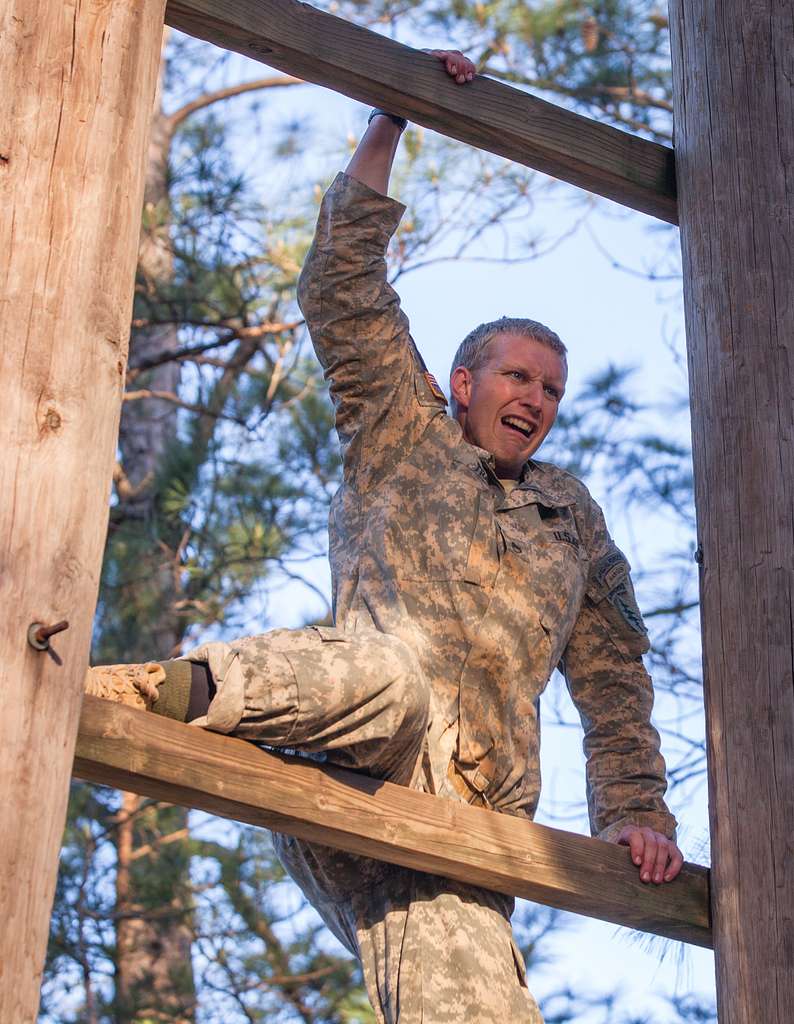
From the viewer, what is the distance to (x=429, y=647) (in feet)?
11.0

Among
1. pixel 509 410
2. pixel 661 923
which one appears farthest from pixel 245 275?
pixel 661 923

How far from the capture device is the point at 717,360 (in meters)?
3.45

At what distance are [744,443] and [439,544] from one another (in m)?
0.61

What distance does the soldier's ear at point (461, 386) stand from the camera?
12.6 ft

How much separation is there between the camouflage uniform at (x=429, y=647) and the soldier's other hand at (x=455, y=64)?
27cm

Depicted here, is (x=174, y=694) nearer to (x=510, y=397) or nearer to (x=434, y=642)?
(x=434, y=642)

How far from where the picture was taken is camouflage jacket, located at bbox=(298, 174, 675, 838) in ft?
11.1

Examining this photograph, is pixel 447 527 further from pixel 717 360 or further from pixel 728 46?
pixel 728 46

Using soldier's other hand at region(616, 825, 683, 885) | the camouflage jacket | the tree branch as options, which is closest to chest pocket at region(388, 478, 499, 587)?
the camouflage jacket

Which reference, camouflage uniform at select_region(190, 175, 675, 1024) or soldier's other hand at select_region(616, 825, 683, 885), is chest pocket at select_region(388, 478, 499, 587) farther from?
soldier's other hand at select_region(616, 825, 683, 885)

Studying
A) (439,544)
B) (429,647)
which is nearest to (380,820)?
(429,647)

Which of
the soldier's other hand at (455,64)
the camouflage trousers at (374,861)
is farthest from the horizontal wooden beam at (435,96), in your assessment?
the camouflage trousers at (374,861)

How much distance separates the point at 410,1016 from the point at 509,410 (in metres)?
1.32

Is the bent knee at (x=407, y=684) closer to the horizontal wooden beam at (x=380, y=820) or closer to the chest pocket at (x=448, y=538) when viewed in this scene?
the horizontal wooden beam at (x=380, y=820)
